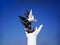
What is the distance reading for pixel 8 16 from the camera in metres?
1.85

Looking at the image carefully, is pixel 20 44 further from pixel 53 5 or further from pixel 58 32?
pixel 53 5

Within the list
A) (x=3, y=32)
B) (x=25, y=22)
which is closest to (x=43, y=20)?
(x=25, y=22)

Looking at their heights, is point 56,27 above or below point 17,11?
below

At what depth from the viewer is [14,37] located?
183 cm

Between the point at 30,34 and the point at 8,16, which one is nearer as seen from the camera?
the point at 30,34

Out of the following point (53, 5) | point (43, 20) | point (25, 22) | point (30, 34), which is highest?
point (53, 5)

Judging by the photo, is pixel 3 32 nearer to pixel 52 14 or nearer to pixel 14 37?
pixel 14 37

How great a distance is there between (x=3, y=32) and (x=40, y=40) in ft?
1.44

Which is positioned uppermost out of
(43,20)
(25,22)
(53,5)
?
(53,5)

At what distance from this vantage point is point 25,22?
1543 mm

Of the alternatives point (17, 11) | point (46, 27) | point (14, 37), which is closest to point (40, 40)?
point (46, 27)

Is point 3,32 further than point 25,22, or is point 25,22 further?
point 3,32

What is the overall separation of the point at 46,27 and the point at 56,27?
0.12 m

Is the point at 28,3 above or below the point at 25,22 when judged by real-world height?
above
